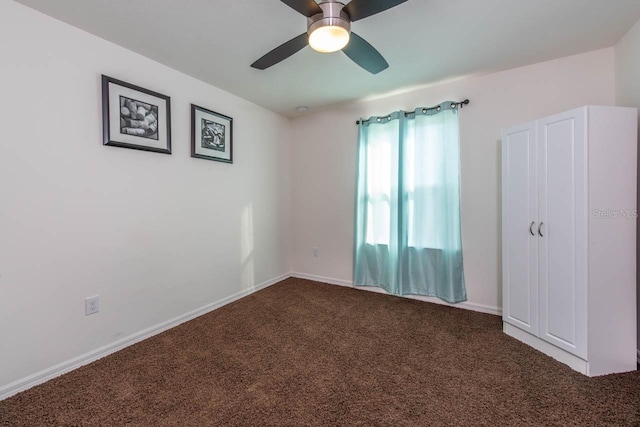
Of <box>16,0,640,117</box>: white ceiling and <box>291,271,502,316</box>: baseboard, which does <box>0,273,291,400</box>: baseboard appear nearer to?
<box>291,271,502,316</box>: baseboard

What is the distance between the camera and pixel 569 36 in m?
1.94

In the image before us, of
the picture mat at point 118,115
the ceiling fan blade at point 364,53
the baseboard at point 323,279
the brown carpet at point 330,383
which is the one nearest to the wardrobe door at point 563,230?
the brown carpet at point 330,383

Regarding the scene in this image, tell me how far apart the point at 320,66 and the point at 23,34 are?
193cm

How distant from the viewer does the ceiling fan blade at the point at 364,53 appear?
1514mm

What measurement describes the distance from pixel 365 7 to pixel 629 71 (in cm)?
208

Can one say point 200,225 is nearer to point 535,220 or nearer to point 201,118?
point 201,118

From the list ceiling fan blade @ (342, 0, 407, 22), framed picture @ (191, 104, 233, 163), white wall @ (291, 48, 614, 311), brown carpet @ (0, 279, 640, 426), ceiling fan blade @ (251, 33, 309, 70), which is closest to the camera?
ceiling fan blade @ (342, 0, 407, 22)

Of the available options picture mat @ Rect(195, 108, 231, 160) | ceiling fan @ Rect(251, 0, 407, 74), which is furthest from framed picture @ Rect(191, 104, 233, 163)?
ceiling fan @ Rect(251, 0, 407, 74)

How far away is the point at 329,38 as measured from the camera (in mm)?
1447

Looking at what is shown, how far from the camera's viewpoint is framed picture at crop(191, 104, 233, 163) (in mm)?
2586

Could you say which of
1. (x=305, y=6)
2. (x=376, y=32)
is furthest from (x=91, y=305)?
(x=376, y=32)

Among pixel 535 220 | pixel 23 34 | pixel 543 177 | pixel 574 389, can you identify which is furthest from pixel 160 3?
pixel 574 389

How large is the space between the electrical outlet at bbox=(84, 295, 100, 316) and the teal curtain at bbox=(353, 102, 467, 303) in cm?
246

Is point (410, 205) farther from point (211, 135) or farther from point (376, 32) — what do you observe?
point (211, 135)
